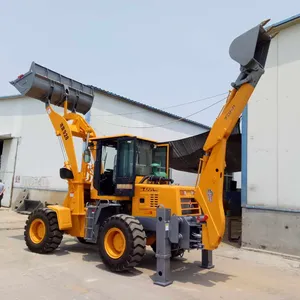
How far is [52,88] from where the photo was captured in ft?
27.4

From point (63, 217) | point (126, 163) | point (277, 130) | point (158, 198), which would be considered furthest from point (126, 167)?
point (277, 130)

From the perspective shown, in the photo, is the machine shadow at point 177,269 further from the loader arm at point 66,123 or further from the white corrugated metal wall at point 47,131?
the white corrugated metal wall at point 47,131

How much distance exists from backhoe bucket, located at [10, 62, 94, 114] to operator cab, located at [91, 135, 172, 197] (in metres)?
1.83

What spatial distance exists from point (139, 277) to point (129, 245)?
627 millimetres

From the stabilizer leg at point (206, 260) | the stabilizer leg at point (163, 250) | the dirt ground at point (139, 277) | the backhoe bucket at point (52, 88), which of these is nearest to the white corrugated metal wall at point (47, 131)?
the backhoe bucket at point (52, 88)

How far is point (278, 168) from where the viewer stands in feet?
28.5

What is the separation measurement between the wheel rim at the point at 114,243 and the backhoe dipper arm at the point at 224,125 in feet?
5.08

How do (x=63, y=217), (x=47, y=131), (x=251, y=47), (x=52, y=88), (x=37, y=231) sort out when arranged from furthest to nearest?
(x=47, y=131) → (x=52, y=88) → (x=37, y=231) → (x=63, y=217) → (x=251, y=47)

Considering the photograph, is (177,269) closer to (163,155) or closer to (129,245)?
(129,245)

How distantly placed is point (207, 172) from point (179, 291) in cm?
206

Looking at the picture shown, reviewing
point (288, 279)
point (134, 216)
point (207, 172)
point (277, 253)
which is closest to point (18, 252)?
point (134, 216)

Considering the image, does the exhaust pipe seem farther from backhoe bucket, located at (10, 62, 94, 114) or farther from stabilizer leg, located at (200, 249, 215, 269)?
backhoe bucket, located at (10, 62, 94, 114)

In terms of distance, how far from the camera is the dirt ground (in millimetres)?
5027

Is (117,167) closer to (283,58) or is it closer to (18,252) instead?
(18,252)
